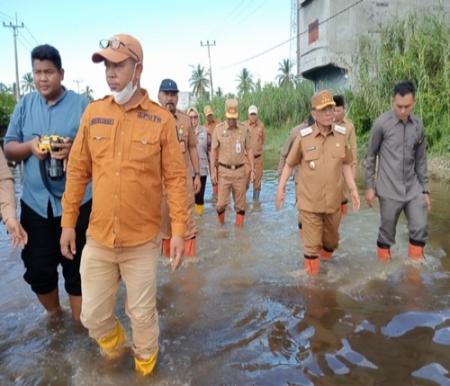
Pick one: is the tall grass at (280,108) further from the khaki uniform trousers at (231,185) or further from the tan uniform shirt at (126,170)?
the tan uniform shirt at (126,170)

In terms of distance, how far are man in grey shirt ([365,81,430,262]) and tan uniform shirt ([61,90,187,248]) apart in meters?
3.27

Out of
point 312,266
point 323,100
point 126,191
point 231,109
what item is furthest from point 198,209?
point 126,191

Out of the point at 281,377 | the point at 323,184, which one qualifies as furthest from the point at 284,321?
the point at 323,184

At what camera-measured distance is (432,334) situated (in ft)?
13.2

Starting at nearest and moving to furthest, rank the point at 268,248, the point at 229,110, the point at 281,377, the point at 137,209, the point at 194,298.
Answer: the point at 137,209
the point at 281,377
the point at 194,298
the point at 268,248
the point at 229,110

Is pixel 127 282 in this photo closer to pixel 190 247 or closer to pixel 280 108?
pixel 190 247

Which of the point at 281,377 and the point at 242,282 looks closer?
the point at 281,377

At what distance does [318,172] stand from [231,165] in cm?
331

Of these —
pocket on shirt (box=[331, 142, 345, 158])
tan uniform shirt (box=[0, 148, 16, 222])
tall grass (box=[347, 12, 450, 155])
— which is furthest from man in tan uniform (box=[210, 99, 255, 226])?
tall grass (box=[347, 12, 450, 155])

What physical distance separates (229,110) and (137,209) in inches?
218

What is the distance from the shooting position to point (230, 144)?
8.53 metres

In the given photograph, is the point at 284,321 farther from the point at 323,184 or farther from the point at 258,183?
the point at 258,183

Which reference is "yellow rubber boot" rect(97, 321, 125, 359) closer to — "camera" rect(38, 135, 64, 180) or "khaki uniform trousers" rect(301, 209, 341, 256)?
"camera" rect(38, 135, 64, 180)

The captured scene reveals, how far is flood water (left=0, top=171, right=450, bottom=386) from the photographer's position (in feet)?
11.5
